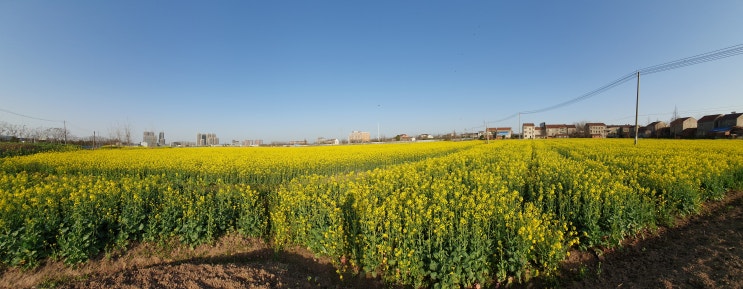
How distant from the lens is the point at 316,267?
18.9 feet

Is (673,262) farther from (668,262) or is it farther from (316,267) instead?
(316,267)

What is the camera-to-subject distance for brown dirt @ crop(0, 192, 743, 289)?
167 inches

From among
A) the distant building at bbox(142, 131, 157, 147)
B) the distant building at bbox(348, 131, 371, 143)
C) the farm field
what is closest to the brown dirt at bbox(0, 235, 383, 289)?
the farm field

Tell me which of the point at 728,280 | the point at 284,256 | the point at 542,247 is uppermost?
the point at 542,247

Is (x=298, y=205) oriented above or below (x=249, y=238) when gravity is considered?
above

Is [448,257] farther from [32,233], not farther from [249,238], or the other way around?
[32,233]

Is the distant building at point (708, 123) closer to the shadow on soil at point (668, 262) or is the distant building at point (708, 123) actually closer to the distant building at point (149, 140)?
the shadow on soil at point (668, 262)

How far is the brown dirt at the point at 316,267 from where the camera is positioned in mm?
4242

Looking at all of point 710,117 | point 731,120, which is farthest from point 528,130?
point 731,120

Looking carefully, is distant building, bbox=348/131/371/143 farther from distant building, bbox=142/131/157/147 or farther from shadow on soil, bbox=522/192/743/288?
→ shadow on soil, bbox=522/192/743/288

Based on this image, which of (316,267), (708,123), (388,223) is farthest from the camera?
(708,123)

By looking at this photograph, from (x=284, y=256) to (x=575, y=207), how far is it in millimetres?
6907

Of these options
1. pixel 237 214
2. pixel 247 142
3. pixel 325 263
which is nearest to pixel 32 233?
pixel 237 214

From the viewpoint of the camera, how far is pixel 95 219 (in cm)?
599
